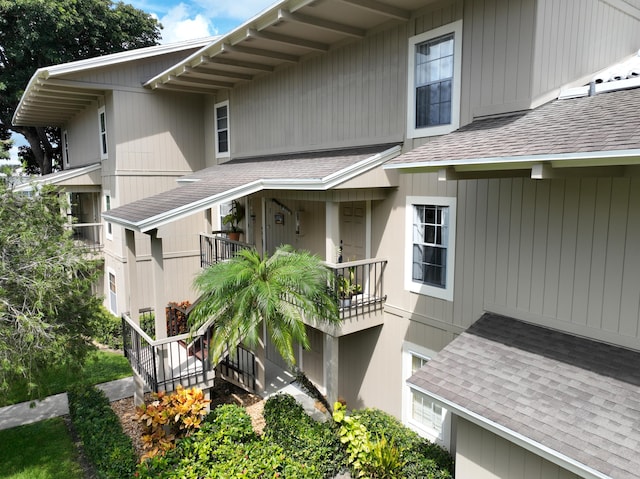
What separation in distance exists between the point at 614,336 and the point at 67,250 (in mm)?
8196

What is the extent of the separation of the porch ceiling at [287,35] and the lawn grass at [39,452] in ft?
28.9

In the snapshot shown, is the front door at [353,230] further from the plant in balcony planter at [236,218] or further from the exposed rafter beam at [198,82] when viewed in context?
the exposed rafter beam at [198,82]

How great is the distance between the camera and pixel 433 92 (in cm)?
755

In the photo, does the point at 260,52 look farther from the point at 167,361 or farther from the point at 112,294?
the point at 112,294

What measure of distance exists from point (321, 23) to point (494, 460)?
307 inches

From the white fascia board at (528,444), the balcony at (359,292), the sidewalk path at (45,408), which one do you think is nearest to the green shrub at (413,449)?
the balcony at (359,292)

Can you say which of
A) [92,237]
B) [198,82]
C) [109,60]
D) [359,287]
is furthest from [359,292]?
[92,237]

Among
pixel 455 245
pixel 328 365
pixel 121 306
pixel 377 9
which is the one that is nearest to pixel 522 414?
pixel 455 245

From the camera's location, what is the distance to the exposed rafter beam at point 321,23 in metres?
7.91

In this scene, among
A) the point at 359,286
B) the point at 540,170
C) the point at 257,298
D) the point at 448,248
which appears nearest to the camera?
the point at 540,170

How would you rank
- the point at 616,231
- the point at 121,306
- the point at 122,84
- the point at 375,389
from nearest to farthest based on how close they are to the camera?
the point at 616,231, the point at 375,389, the point at 122,84, the point at 121,306

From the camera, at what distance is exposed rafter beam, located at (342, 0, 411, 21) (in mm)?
7340

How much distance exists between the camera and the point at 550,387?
5.12m

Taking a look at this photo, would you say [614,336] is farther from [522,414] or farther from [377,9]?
[377,9]
